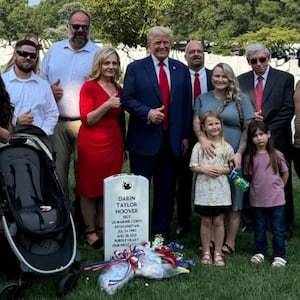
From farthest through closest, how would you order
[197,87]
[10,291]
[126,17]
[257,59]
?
1. [126,17]
2. [197,87]
3. [257,59]
4. [10,291]

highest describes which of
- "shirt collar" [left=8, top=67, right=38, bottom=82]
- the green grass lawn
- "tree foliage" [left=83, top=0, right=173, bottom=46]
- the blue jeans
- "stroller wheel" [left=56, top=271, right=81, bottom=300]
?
"tree foliage" [left=83, top=0, right=173, bottom=46]

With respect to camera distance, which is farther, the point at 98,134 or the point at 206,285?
the point at 98,134

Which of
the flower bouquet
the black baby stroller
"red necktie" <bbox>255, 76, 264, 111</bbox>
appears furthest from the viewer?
"red necktie" <bbox>255, 76, 264, 111</bbox>

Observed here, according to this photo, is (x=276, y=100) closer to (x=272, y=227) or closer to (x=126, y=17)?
(x=272, y=227)

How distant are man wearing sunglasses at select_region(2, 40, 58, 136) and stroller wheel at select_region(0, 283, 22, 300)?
1596 millimetres

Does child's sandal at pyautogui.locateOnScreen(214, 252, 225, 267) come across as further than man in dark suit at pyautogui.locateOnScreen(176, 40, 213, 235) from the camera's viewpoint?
No

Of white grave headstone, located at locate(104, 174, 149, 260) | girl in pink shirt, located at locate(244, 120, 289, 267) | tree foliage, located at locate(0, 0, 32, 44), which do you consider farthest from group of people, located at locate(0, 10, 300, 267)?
tree foliage, located at locate(0, 0, 32, 44)

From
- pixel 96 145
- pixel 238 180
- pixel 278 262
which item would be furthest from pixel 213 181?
pixel 96 145

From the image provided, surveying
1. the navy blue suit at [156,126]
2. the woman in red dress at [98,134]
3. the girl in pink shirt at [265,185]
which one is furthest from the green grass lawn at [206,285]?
the navy blue suit at [156,126]

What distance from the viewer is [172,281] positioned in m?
4.98

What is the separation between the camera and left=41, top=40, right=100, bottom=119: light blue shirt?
6031 mm

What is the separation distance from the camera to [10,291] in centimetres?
433

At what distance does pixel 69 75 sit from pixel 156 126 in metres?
1.08

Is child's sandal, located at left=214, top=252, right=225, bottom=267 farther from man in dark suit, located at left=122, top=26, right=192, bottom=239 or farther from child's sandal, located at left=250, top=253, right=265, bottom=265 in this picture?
man in dark suit, located at left=122, top=26, right=192, bottom=239
